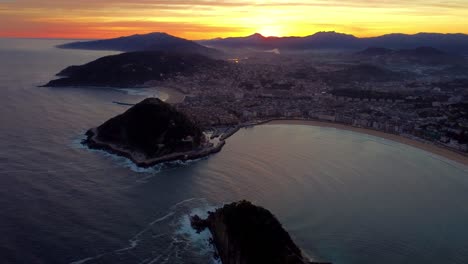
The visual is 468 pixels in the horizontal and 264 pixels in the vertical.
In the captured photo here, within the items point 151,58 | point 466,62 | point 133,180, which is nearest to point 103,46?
point 151,58

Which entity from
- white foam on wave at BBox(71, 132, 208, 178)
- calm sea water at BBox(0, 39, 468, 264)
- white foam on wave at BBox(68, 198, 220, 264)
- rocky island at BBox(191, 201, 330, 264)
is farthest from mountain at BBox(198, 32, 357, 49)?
rocky island at BBox(191, 201, 330, 264)

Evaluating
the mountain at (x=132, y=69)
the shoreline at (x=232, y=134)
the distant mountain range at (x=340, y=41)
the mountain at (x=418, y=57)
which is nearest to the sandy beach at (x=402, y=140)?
the shoreline at (x=232, y=134)

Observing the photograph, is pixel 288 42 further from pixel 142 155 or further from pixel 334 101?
pixel 142 155

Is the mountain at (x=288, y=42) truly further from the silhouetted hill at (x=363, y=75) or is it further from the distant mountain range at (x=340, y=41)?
the silhouetted hill at (x=363, y=75)

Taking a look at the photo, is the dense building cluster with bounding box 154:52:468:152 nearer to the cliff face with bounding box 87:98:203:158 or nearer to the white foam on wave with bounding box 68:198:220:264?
the cliff face with bounding box 87:98:203:158

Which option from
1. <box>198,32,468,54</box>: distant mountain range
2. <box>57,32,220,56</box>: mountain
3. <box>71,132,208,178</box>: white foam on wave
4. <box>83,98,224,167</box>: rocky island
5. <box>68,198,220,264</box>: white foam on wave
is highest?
<box>198,32,468,54</box>: distant mountain range

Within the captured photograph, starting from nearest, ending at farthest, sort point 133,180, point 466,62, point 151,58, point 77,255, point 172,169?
point 77,255 → point 133,180 → point 172,169 → point 151,58 → point 466,62

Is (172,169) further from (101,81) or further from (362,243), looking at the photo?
(101,81)
